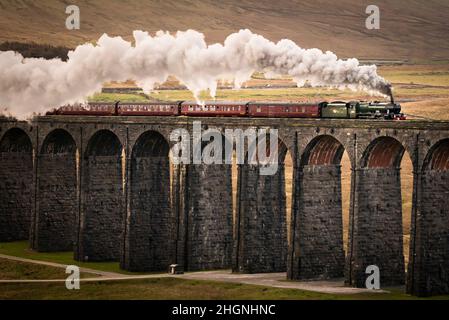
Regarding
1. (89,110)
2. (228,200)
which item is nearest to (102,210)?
(89,110)

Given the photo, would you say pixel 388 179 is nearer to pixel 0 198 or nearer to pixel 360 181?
pixel 360 181

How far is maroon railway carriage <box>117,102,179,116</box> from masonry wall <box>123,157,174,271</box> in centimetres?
378

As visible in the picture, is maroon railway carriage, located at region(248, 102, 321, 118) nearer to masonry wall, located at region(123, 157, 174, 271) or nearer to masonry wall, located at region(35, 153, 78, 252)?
masonry wall, located at region(123, 157, 174, 271)

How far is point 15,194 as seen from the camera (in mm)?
128375

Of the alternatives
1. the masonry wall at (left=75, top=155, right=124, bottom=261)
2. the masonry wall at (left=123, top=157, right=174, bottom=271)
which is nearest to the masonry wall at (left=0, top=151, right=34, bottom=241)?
the masonry wall at (left=75, top=155, right=124, bottom=261)

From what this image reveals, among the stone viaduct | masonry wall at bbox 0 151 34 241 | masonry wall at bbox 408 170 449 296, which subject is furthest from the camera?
masonry wall at bbox 0 151 34 241

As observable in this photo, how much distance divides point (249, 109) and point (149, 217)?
13393mm

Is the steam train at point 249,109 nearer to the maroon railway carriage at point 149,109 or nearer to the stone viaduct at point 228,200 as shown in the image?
the maroon railway carriage at point 149,109

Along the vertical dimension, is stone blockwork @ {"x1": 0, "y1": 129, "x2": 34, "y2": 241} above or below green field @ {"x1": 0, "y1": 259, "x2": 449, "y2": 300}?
above

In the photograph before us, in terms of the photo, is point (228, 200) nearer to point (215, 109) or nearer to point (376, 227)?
point (215, 109)

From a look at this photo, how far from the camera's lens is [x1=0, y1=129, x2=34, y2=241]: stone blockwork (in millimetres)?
127625

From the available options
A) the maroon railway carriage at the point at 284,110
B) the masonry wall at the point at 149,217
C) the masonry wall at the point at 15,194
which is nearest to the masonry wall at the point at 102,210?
the masonry wall at the point at 149,217

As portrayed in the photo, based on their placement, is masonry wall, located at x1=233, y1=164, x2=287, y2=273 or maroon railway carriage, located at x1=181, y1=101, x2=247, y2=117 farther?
maroon railway carriage, located at x1=181, y1=101, x2=247, y2=117

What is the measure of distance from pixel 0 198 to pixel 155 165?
22380 millimetres
